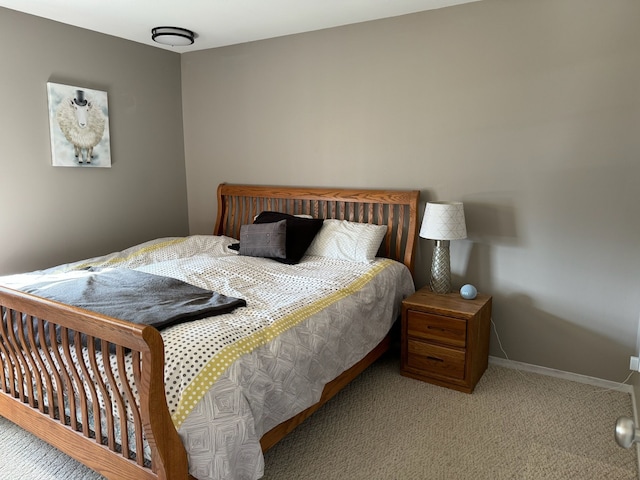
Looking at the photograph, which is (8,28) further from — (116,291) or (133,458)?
(133,458)

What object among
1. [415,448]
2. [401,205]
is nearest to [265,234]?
[401,205]

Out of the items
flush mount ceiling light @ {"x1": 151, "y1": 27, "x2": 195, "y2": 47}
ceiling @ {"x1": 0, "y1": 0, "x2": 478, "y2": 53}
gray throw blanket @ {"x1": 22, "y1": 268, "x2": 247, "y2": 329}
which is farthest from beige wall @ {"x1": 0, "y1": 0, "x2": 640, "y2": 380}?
gray throw blanket @ {"x1": 22, "y1": 268, "x2": 247, "y2": 329}

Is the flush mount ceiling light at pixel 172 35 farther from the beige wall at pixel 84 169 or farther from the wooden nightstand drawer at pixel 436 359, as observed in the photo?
the wooden nightstand drawer at pixel 436 359

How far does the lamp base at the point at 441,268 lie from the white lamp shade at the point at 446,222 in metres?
0.15

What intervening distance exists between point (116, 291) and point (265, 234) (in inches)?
46.9

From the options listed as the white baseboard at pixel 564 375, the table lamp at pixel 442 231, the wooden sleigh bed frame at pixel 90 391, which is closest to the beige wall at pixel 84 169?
the wooden sleigh bed frame at pixel 90 391

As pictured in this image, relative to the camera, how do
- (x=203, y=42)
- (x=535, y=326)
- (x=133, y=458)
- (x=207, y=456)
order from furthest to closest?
(x=203, y=42) < (x=535, y=326) < (x=133, y=458) < (x=207, y=456)

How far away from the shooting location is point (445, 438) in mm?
2359

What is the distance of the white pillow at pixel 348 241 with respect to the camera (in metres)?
3.21

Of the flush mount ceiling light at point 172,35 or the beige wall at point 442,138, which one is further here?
the flush mount ceiling light at point 172,35

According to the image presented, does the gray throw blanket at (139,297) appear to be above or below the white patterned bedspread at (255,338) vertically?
above

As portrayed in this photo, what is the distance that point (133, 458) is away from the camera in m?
1.74

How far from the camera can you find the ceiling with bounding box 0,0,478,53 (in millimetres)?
2922

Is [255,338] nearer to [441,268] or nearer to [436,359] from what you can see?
[436,359]
